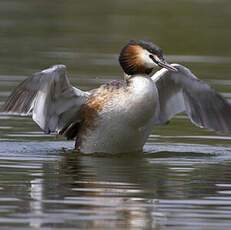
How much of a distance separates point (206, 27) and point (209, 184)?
17042 millimetres

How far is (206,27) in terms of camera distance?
98.3 ft

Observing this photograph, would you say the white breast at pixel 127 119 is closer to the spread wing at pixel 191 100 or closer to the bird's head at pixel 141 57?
the bird's head at pixel 141 57

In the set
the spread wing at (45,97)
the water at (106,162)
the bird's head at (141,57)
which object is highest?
the bird's head at (141,57)

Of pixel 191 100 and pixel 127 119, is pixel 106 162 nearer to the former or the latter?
pixel 127 119

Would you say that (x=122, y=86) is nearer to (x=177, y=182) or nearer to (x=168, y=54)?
(x=177, y=182)

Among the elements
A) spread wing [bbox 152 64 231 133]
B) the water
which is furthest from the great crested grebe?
the water

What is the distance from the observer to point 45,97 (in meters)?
15.0

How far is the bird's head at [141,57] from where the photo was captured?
14781 mm

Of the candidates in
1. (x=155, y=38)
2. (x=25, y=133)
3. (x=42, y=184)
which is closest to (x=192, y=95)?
(x=25, y=133)

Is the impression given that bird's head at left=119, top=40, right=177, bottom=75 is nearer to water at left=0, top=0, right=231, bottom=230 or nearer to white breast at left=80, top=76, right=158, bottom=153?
white breast at left=80, top=76, right=158, bottom=153

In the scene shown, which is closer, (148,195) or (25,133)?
(148,195)

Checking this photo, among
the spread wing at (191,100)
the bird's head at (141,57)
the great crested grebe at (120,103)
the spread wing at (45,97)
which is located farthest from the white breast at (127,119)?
the spread wing at (191,100)

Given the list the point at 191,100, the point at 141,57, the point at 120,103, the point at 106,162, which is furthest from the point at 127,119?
the point at 191,100

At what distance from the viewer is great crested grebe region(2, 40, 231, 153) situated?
14852 millimetres
